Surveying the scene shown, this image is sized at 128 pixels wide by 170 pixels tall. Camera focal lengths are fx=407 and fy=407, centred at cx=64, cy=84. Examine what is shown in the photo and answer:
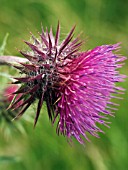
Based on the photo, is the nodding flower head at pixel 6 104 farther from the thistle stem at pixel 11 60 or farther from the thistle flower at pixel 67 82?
the thistle flower at pixel 67 82

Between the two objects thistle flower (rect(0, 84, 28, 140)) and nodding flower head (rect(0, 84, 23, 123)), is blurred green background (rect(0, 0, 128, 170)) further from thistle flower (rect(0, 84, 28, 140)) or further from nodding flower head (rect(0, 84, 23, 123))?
A: nodding flower head (rect(0, 84, 23, 123))

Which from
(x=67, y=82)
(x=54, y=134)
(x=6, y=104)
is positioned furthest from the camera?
(x=54, y=134)

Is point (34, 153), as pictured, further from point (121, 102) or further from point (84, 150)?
point (121, 102)

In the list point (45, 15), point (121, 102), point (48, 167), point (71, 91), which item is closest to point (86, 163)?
point (48, 167)

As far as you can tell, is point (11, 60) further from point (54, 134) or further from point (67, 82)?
point (54, 134)

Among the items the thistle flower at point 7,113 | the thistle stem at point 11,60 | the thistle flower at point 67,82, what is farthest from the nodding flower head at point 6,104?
the thistle flower at point 67,82

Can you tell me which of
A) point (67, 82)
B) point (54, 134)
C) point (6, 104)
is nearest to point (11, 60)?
point (67, 82)
